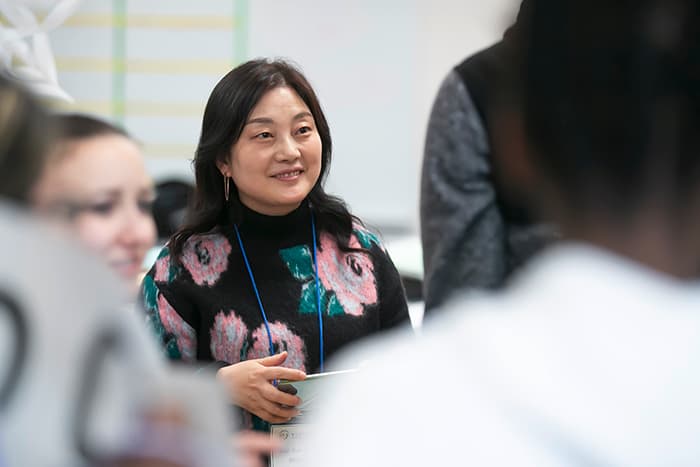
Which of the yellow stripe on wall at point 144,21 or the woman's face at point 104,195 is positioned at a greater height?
the woman's face at point 104,195

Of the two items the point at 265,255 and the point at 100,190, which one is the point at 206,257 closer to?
the point at 265,255

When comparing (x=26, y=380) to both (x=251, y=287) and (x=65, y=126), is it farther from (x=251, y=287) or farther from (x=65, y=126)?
(x=251, y=287)

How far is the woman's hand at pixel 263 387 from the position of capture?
1.71m

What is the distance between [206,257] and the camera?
6.29 feet

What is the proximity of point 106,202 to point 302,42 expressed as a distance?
386 centimetres

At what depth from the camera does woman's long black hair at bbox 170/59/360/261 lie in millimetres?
1897

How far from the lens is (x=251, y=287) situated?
188 centimetres

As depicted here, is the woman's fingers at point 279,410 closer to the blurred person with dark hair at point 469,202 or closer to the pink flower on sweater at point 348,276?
the pink flower on sweater at point 348,276

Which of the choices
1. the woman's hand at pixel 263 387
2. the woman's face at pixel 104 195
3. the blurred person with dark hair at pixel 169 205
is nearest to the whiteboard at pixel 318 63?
the blurred person with dark hair at pixel 169 205

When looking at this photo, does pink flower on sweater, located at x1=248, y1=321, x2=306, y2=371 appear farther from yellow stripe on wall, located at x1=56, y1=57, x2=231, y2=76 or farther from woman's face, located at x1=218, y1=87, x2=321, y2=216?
yellow stripe on wall, located at x1=56, y1=57, x2=231, y2=76

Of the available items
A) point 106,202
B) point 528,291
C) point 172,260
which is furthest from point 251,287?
point 528,291

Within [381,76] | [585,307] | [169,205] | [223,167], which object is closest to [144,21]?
[169,205]

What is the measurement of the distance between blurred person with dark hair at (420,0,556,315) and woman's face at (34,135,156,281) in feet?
1.64

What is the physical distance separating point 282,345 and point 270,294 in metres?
0.11
